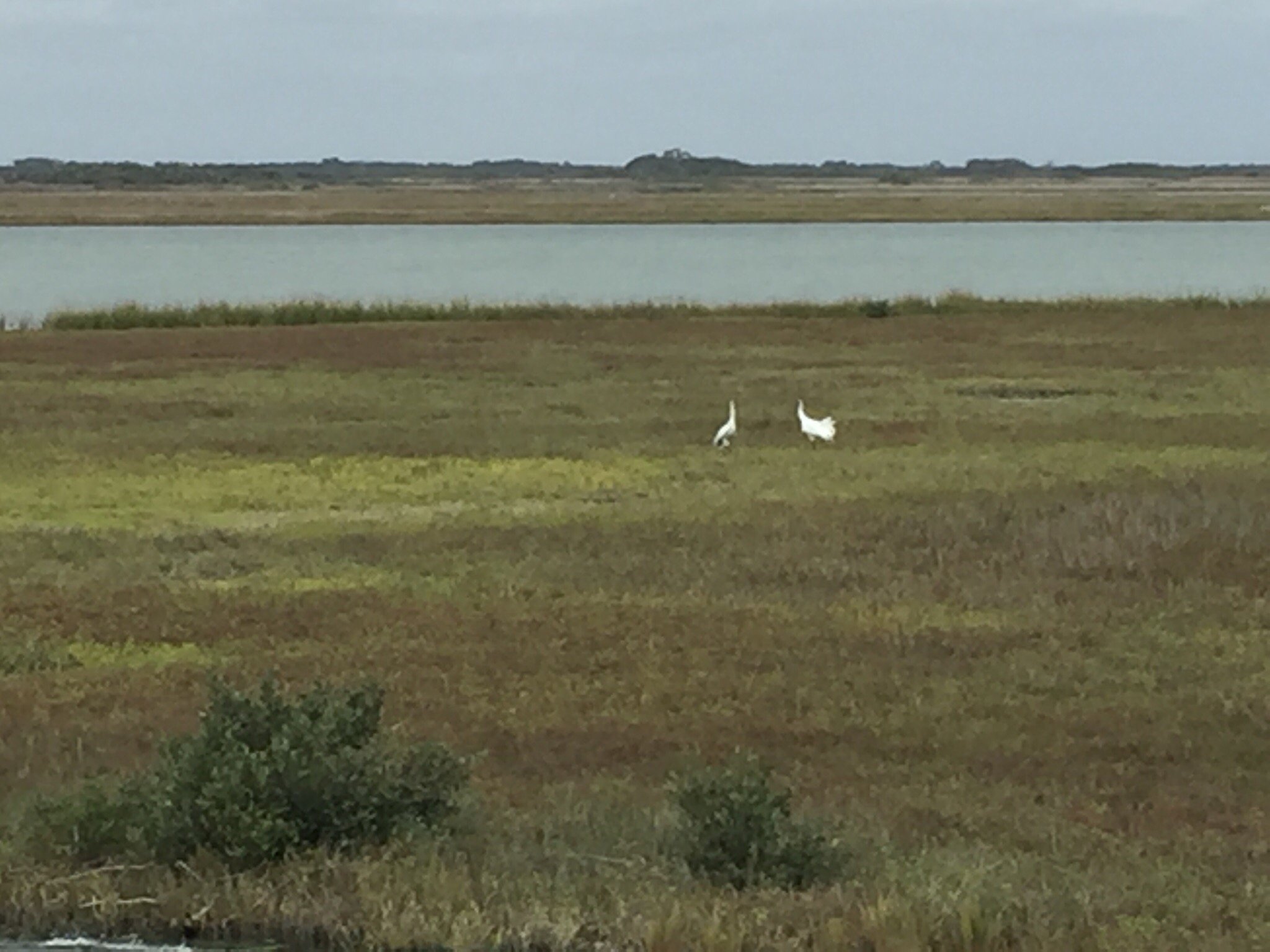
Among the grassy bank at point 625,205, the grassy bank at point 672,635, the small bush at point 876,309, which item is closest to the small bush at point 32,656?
the grassy bank at point 672,635

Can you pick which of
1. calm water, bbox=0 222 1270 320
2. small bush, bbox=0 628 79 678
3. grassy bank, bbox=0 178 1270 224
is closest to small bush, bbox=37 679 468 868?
small bush, bbox=0 628 79 678

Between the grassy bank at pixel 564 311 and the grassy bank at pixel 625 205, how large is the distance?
2922 inches

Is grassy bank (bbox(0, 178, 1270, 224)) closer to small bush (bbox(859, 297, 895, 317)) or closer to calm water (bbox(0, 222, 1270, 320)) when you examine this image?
calm water (bbox(0, 222, 1270, 320))

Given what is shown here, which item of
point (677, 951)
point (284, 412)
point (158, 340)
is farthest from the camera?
point (158, 340)

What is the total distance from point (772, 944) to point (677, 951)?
12.4 inches

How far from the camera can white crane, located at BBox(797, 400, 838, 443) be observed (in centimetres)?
2391

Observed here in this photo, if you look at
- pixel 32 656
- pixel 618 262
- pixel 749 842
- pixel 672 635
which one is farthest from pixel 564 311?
pixel 749 842

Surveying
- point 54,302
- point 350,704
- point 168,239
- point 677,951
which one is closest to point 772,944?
point 677,951

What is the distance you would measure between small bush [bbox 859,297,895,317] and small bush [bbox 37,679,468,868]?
34864 mm

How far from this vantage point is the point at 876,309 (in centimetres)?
4312

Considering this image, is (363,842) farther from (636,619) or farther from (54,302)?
(54,302)

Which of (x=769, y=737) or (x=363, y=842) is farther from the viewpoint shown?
(x=769, y=737)

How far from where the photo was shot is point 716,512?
18.5 metres

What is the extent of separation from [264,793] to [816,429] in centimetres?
1646
